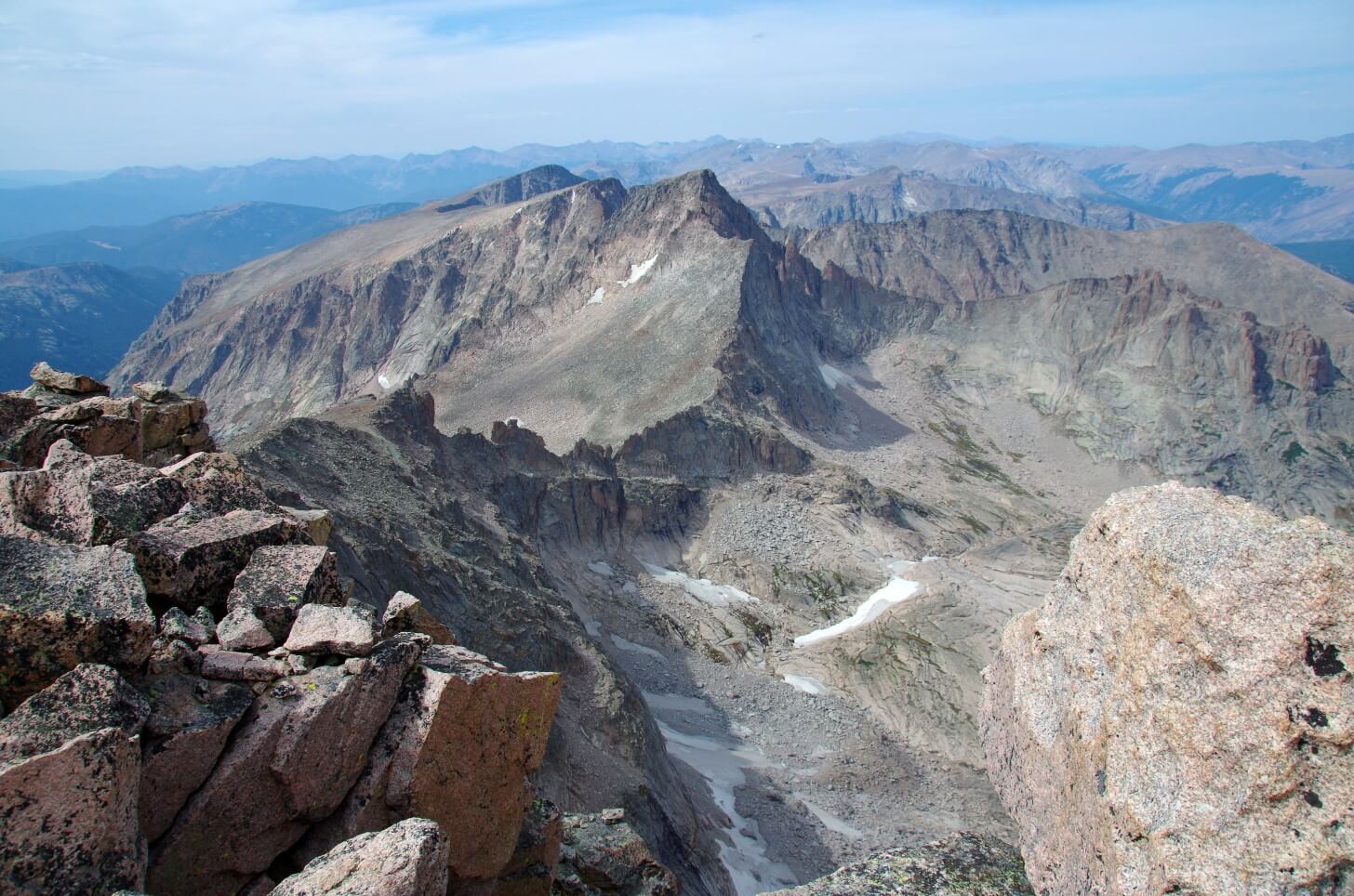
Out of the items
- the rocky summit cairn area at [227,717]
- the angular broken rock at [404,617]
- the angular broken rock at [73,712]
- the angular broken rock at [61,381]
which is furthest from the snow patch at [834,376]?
the angular broken rock at [73,712]

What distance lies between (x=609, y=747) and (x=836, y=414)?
4005 inches

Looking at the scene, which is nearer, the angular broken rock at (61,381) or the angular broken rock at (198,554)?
the angular broken rock at (198,554)

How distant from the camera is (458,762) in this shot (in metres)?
11.1

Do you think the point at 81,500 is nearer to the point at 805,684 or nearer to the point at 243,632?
the point at 243,632

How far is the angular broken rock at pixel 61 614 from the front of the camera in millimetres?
8711

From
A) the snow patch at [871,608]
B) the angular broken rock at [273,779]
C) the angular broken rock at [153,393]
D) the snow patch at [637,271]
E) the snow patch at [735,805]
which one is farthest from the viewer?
the snow patch at [637,271]

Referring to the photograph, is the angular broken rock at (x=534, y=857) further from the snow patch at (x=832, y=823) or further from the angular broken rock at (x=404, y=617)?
the snow patch at (x=832, y=823)

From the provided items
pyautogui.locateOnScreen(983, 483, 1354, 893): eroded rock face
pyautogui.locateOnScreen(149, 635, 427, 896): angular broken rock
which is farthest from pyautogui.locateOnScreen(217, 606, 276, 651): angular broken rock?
pyautogui.locateOnScreen(983, 483, 1354, 893): eroded rock face

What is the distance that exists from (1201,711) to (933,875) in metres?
4.59

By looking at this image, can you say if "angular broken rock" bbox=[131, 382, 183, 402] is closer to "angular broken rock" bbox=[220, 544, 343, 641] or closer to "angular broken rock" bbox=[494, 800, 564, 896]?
"angular broken rock" bbox=[220, 544, 343, 641]

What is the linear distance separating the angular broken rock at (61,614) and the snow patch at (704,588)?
6007 centimetres

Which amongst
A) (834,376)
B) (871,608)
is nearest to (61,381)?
(871,608)

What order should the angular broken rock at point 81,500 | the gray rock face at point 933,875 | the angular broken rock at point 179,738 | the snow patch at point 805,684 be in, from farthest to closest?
1. the snow patch at point 805,684
2. the gray rock face at point 933,875
3. the angular broken rock at point 81,500
4. the angular broken rock at point 179,738

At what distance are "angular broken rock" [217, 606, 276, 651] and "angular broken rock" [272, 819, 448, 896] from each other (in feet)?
10.0
